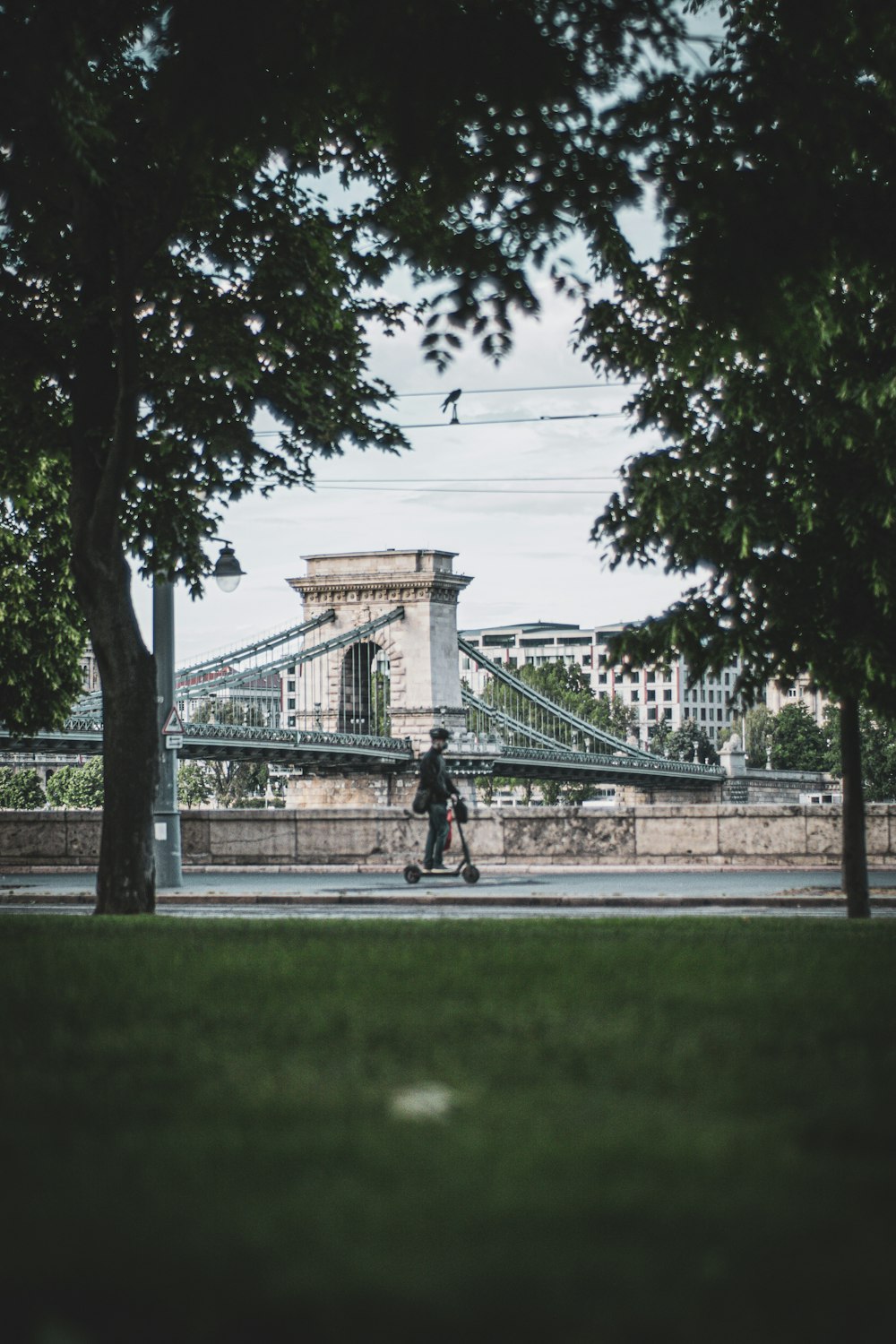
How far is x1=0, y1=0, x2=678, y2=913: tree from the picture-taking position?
7.92 metres

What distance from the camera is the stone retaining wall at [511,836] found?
24.5 metres

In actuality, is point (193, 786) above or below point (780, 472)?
below

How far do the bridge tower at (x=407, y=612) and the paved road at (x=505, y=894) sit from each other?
159 feet

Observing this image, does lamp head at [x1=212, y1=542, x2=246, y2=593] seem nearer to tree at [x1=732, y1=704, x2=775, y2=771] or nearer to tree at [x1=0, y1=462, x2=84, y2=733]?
tree at [x1=0, y1=462, x2=84, y2=733]

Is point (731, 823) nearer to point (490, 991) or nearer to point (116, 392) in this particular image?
point (116, 392)

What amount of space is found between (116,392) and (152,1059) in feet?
31.1

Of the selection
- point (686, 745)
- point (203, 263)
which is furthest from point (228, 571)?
point (686, 745)

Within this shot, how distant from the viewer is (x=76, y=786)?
391ft

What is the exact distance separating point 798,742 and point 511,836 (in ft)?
387

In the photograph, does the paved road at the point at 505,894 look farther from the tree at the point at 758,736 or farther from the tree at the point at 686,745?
the tree at the point at 758,736

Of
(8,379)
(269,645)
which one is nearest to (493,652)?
(269,645)

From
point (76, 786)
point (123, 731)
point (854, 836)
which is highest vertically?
point (123, 731)

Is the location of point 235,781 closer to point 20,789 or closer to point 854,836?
point 20,789

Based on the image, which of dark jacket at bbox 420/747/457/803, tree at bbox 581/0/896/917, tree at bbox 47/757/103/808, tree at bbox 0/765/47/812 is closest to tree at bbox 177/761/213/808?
tree at bbox 47/757/103/808
